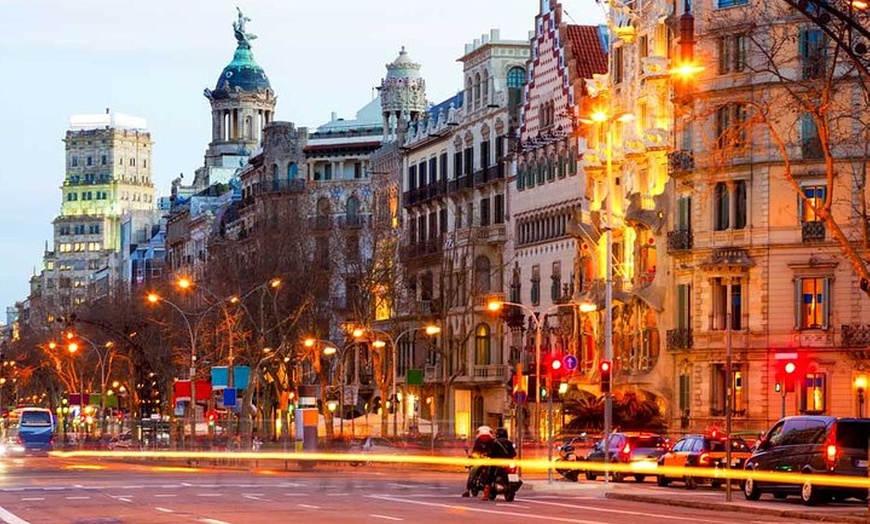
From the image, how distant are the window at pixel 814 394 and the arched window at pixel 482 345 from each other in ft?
105

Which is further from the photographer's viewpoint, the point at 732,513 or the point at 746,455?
the point at 746,455

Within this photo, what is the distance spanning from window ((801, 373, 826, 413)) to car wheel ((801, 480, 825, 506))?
99.9 feet

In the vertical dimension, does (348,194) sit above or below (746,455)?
above

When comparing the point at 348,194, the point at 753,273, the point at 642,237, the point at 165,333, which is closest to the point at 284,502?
the point at 753,273

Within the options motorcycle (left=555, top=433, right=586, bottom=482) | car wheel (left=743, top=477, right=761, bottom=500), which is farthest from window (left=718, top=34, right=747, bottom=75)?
car wheel (left=743, top=477, right=761, bottom=500)

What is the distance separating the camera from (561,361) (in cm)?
6375

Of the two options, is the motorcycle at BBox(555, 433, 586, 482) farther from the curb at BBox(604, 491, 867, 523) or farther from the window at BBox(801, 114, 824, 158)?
the curb at BBox(604, 491, 867, 523)

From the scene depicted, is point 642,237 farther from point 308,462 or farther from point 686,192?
point 308,462

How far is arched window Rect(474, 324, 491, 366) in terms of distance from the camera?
107 m

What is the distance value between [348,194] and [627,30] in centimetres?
5496

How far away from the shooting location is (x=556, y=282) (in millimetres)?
98000

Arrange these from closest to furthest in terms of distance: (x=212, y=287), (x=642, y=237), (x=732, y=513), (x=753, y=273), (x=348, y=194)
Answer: (x=732, y=513), (x=753, y=273), (x=642, y=237), (x=212, y=287), (x=348, y=194)

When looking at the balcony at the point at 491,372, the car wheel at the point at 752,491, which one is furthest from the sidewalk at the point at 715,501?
the balcony at the point at 491,372

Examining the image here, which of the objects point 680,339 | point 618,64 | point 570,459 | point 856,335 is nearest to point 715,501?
point 570,459
